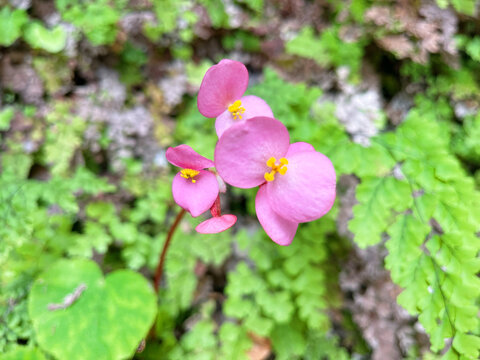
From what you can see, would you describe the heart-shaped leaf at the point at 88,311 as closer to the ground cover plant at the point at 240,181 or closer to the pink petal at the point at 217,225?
the ground cover plant at the point at 240,181

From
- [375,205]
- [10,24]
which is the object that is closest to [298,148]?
[375,205]

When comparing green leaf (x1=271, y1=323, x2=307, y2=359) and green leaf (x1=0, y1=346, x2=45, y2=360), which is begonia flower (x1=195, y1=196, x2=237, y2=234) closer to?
green leaf (x1=0, y1=346, x2=45, y2=360)

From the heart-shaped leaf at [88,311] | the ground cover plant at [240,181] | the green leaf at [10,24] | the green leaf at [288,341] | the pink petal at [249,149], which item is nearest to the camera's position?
the pink petal at [249,149]

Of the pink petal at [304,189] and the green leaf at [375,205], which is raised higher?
the pink petal at [304,189]

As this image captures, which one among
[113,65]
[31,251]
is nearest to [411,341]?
[31,251]

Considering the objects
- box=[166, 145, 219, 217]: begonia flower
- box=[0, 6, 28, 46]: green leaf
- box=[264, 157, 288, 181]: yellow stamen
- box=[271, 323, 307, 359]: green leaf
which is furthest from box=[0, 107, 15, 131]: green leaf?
box=[271, 323, 307, 359]: green leaf

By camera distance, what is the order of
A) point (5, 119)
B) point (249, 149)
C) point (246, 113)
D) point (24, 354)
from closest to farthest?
1. point (249, 149)
2. point (246, 113)
3. point (24, 354)
4. point (5, 119)

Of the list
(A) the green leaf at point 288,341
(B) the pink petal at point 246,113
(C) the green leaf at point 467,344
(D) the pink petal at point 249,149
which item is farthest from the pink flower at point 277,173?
(A) the green leaf at point 288,341

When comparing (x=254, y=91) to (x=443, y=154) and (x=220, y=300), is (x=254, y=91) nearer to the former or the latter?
(x=443, y=154)

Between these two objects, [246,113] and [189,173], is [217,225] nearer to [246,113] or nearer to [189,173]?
[189,173]
